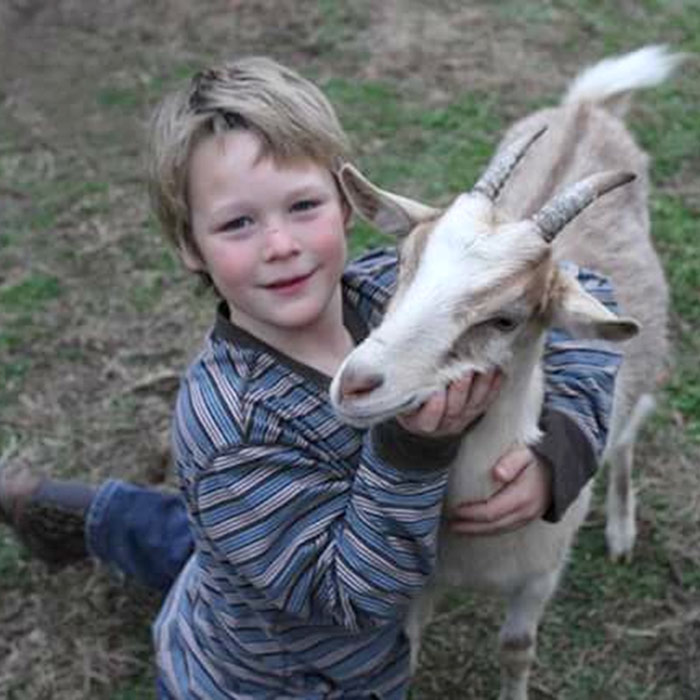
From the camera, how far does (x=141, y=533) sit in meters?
3.24

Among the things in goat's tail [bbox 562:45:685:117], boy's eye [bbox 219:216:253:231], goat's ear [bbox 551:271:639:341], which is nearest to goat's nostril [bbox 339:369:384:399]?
goat's ear [bbox 551:271:639:341]

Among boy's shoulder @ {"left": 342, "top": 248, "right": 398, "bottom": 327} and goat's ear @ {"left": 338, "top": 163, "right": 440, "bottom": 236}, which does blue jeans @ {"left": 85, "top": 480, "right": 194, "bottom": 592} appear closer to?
boy's shoulder @ {"left": 342, "top": 248, "right": 398, "bottom": 327}

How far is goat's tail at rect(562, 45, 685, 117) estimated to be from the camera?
11.5 ft

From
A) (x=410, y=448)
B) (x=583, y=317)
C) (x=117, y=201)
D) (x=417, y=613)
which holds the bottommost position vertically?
(x=117, y=201)

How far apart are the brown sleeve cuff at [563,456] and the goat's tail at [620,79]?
4.70 feet

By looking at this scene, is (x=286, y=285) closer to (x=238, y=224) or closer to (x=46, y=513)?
(x=238, y=224)

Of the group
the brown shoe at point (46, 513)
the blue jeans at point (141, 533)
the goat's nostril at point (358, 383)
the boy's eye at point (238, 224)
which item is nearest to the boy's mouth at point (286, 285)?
the boy's eye at point (238, 224)

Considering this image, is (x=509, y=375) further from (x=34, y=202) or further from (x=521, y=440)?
(x=34, y=202)

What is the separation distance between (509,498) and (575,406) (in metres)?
0.30

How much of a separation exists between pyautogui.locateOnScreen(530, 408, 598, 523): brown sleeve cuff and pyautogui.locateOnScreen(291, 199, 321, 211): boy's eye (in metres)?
0.59

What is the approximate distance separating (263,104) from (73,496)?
4.98 ft

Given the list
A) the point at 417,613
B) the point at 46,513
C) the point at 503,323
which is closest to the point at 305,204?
the point at 503,323

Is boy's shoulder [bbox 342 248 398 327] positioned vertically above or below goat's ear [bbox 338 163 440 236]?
below

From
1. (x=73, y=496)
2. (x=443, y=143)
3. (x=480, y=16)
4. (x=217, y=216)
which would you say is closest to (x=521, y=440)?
(x=217, y=216)
